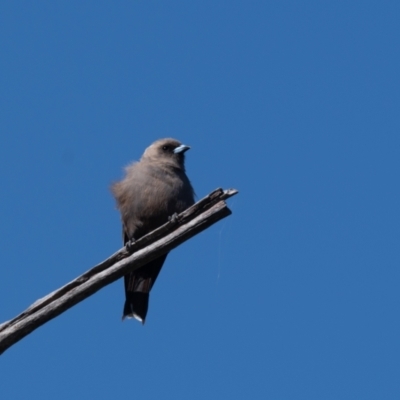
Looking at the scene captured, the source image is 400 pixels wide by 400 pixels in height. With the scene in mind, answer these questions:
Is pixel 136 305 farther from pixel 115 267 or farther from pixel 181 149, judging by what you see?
pixel 115 267

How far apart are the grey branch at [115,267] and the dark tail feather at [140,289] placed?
8.79 feet

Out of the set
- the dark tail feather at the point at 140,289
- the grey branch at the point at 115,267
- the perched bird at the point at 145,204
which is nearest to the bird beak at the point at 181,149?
the perched bird at the point at 145,204

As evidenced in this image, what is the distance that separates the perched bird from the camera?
848 centimetres

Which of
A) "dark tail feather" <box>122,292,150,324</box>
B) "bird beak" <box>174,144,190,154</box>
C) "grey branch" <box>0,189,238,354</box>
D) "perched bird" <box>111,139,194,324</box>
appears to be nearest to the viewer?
"grey branch" <box>0,189,238,354</box>

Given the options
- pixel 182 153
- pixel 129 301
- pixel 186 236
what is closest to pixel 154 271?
pixel 129 301

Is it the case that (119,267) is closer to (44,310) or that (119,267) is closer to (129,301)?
(44,310)

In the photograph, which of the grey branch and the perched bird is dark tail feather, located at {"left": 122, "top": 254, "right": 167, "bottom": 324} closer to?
the perched bird

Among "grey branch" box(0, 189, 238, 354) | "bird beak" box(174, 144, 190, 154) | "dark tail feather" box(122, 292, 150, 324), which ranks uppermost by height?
"bird beak" box(174, 144, 190, 154)

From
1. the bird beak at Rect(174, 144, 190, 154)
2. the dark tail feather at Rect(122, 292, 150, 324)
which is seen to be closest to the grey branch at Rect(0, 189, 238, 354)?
the dark tail feather at Rect(122, 292, 150, 324)

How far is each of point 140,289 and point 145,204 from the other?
0.79 metres

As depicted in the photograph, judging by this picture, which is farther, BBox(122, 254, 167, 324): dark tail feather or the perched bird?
the perched bird

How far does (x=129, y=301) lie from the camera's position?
332 inches

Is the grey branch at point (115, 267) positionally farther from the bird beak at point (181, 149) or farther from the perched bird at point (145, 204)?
the bird beak at point (181, 149)

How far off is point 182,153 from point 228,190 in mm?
3994
